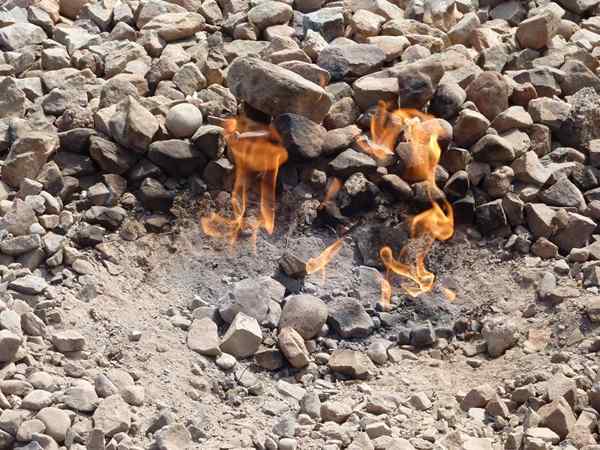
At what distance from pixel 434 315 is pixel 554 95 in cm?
180

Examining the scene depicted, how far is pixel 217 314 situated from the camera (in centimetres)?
585

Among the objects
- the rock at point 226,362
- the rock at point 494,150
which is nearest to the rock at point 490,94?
the rock at point 494,150

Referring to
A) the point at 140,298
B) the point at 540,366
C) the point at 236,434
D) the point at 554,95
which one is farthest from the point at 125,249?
Result: the point at 554,95

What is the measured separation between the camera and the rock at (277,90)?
6445 mm

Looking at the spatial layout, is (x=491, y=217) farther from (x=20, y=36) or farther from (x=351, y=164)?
(x=20, y=36)

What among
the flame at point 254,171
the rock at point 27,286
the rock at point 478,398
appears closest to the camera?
the rock at point 478,398

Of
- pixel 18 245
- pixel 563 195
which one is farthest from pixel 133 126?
pixel 563 195

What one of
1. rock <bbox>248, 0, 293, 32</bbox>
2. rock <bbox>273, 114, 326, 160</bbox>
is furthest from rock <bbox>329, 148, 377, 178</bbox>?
rock <bbox>248, 0, 293, 32</bbox>

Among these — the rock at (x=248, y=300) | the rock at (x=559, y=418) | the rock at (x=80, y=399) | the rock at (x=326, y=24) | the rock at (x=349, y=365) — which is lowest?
the rock at (x=349, y=365)

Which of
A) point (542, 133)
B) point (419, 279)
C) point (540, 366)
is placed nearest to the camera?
point (540, 366)

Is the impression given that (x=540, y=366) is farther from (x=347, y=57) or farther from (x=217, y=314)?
(x=347, y=57)

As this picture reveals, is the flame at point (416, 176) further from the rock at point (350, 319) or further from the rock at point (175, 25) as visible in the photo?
the rock at point (175, 25)

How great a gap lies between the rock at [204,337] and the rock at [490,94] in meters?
2.24

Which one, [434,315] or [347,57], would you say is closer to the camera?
[434,315]
